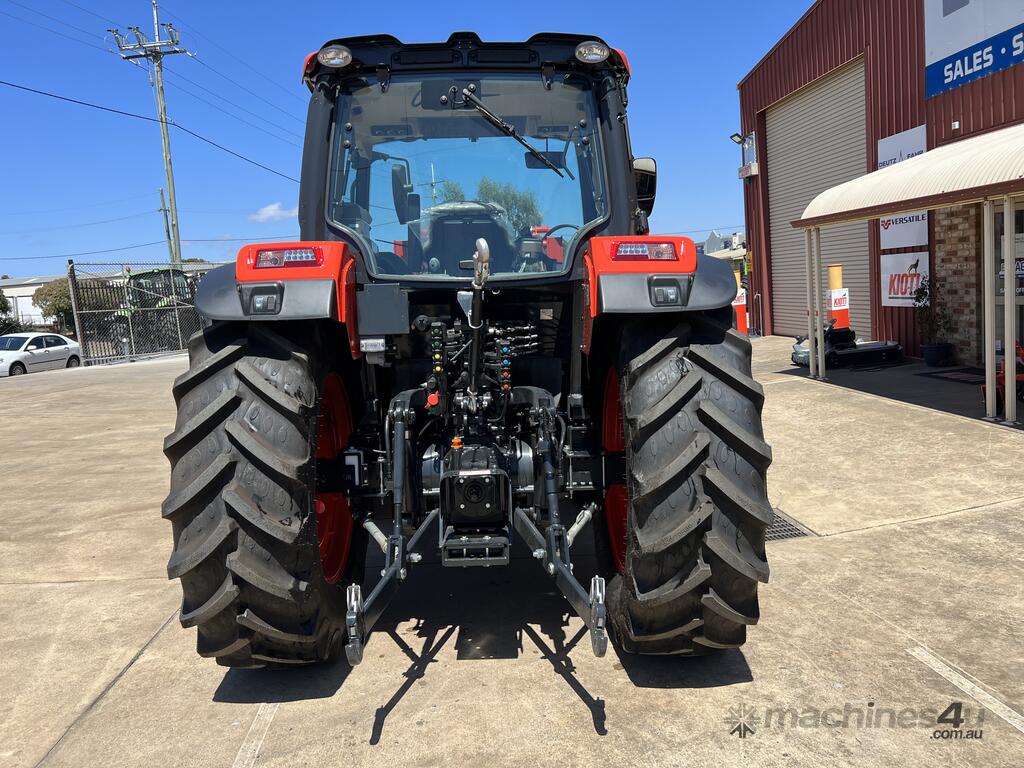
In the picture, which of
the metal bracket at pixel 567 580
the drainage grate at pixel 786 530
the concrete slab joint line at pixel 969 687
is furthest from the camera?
the drainage grate at pixel 786 530

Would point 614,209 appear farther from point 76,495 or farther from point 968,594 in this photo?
point 76,495

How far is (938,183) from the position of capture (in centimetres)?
855

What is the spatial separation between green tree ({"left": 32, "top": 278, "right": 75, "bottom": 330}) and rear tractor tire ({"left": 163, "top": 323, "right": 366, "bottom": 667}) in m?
41.9

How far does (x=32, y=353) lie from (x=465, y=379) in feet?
77.9

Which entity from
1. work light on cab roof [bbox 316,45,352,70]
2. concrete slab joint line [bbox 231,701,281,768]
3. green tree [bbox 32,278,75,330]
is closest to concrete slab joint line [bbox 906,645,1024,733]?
concrete slab joint line [bbox 231,701,281,768]

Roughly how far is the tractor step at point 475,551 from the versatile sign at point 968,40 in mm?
10110

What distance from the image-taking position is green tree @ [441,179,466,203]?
3.74 metres

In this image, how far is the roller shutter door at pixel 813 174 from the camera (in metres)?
14.5

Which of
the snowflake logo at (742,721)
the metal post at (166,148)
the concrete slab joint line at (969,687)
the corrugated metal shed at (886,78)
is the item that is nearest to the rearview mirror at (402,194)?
the snowflake logo at (742,721)

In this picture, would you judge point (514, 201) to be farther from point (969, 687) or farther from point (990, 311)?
point (990, 311)

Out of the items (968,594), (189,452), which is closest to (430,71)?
(189,452)

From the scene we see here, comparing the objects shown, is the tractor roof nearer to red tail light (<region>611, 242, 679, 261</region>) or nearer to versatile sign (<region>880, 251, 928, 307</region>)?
red tail light (<region>611, 242, 679, 261</region>)

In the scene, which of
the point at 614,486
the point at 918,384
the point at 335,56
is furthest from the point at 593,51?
the point at 918,384

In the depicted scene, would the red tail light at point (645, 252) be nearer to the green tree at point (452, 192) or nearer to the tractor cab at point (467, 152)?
the tractor cab at point (467, 152)
